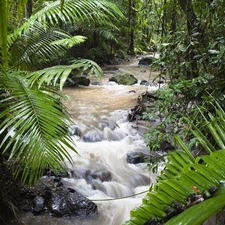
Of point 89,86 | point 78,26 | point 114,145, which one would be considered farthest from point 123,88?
point 114,145

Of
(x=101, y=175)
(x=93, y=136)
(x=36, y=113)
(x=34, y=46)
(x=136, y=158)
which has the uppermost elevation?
(x=34, y=46)

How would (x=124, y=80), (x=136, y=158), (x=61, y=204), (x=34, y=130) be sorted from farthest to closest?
(x=124, y=80)
(x=136, y=158)
(x=61, y=204)
(x=34, y=130)

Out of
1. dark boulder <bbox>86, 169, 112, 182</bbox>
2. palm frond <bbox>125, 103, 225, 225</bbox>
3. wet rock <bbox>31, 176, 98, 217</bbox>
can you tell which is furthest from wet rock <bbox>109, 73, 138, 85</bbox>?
palm frond <bbox>125, 103, 225, 225</bbox>

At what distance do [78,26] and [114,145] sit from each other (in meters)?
6.60

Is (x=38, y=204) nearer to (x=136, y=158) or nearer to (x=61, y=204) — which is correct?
(x=61, y=204)

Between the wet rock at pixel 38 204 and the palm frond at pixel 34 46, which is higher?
the palm frond at pixel 34 46

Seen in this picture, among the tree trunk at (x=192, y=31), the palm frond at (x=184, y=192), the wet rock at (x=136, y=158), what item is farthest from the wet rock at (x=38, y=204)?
the palm frond at (x=184, y=192)

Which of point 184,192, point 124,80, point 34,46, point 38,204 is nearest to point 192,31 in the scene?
point 34,46

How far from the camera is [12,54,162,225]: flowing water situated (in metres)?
3.30

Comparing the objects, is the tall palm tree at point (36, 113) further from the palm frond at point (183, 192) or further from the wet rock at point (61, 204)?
the palm frond at point (183, 192)

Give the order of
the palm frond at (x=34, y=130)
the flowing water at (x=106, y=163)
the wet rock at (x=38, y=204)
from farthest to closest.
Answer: the flowing water at (x=106, y=163), the wet rock at (x=38, y=204), the palm frond at (x=34, y=130)

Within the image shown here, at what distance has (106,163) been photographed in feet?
14.6

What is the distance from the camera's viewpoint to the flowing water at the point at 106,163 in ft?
10.8

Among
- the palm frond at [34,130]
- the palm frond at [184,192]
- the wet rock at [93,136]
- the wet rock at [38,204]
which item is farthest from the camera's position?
the wet rock at [93,136]
